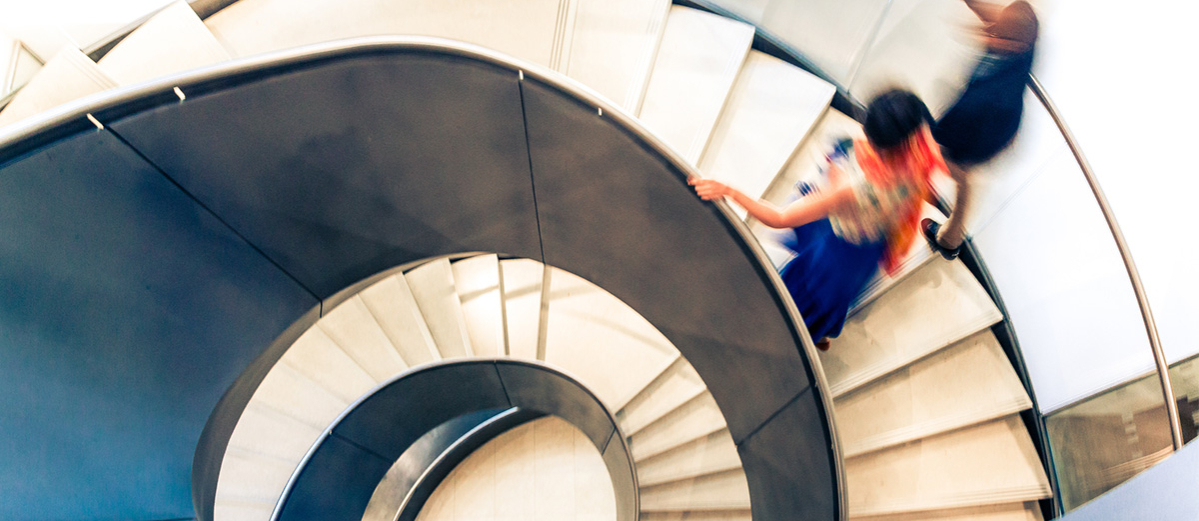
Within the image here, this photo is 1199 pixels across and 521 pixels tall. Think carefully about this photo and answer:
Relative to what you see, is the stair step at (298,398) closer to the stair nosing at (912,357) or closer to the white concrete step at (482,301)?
the white concrete step at (482,301)

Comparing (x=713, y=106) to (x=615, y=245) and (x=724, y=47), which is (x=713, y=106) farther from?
(x=615, y=245)

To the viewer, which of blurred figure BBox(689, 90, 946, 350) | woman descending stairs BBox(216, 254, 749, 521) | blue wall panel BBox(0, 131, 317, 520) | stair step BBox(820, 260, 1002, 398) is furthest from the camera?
woman descending stairs BBox(216, 254, 749, 521)

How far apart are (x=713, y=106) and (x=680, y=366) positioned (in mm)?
1910

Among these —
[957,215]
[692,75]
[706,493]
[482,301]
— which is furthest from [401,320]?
[957,215]

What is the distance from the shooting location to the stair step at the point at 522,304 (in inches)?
172

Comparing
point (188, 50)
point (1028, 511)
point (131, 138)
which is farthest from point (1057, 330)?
point (188, 50)

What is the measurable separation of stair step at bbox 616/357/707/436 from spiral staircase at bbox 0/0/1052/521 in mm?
11

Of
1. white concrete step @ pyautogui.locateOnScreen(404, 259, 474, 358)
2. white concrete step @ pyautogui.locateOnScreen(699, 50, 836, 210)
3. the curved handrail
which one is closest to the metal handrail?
white concrete step @ pyautogui.locateOnScreen(699, 50, 836, 210)

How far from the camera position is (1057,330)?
2.64 meters

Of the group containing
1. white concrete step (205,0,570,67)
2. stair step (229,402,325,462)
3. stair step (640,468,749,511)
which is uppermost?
white concrete step (205,0,570,67)

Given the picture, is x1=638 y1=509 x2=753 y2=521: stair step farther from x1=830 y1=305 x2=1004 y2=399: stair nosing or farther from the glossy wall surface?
x1=830 y1=305 x2=1004 y2=399: stair nosing

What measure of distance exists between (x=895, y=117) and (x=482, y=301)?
3302 mm

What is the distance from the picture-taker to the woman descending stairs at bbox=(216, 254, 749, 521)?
4.21 m

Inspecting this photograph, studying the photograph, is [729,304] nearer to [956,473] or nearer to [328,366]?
[956,473]
